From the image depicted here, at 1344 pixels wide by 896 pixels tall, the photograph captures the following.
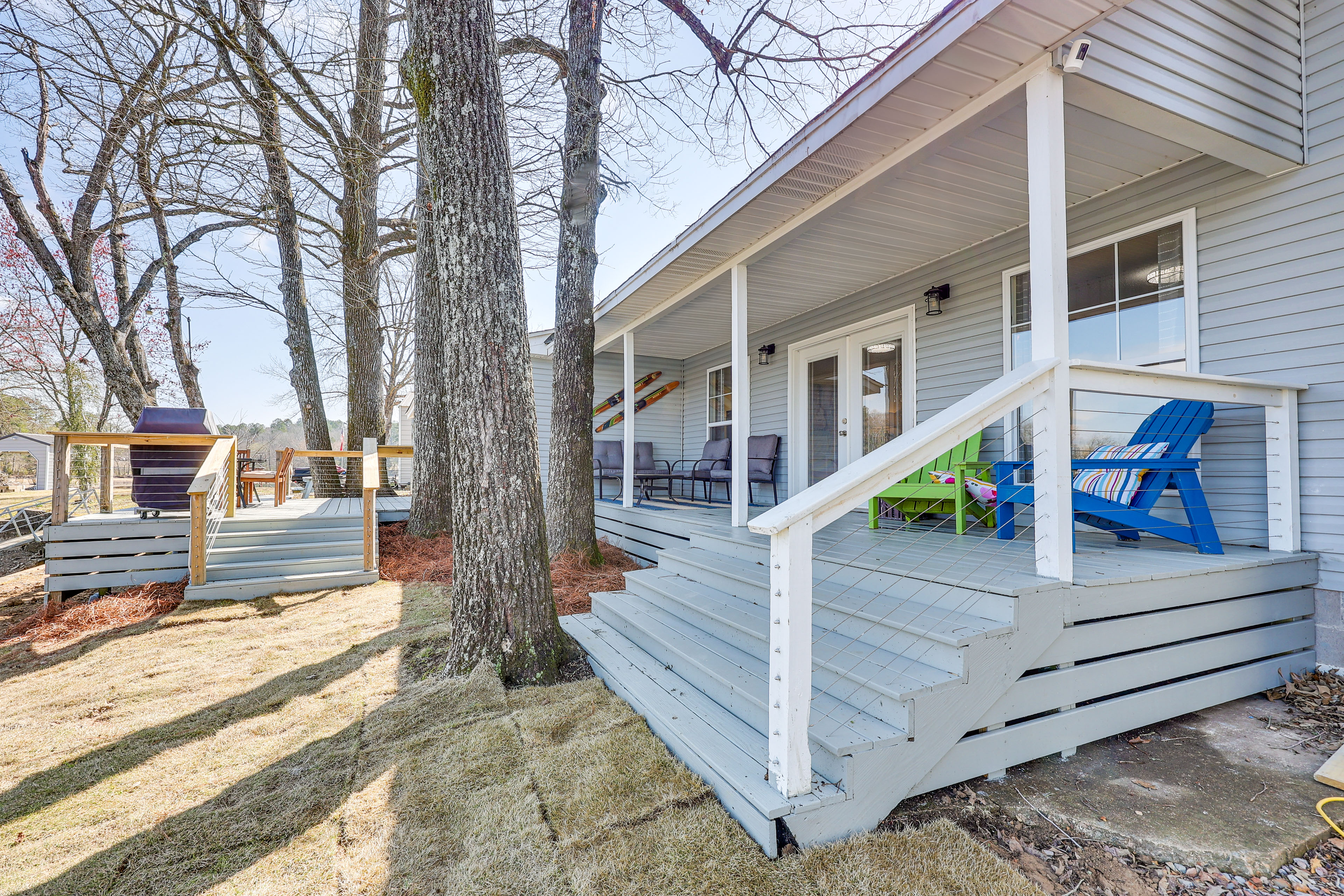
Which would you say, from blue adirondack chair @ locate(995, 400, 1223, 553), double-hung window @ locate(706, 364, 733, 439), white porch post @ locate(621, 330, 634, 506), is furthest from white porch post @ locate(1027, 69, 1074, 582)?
double-hung window @ locate(706, 364, 733, 439)

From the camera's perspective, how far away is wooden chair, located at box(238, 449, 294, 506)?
7.51 m

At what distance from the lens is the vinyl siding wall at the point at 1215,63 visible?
95.5 inches

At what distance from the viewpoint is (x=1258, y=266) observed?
3119mm

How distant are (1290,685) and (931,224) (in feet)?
10.9

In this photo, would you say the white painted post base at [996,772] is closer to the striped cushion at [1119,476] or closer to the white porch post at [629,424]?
the striped cushion at [1119,476]

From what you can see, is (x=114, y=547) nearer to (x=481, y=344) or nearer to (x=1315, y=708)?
(x=481, y=344)

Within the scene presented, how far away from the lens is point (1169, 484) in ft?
9.91

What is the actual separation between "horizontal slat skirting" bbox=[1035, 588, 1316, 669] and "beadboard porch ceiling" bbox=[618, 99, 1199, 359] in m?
2.37

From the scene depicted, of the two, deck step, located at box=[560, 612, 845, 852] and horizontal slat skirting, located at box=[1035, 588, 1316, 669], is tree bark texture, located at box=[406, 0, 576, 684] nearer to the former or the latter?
deck step, located at box=[560, 612, 845, 852]

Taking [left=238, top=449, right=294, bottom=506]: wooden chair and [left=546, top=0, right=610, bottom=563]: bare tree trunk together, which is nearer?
[left=546, top=0, right=610, bottom=563]: bare tree trunk

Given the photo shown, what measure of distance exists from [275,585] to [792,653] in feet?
15.6

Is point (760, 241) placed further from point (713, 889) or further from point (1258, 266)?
point (713, 889)

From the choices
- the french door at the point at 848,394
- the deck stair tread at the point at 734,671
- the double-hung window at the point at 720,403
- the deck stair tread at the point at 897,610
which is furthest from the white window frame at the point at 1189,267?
the double-hung window at the point at 720,403

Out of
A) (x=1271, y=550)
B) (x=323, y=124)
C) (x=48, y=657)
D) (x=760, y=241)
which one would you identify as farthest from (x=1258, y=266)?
(x=323, y=124)
